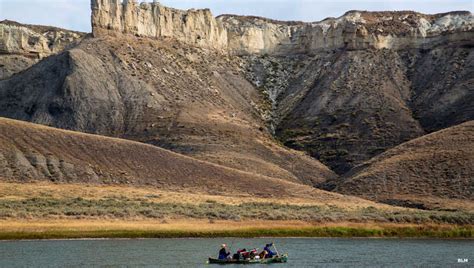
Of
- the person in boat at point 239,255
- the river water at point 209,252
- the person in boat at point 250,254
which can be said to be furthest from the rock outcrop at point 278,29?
the person in boat at point 239,255

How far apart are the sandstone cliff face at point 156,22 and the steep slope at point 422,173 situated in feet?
160

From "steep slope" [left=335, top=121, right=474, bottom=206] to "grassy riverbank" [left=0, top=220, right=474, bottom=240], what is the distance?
2261 cm

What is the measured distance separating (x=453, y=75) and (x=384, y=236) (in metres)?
71.6

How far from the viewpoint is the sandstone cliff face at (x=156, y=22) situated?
511 ft

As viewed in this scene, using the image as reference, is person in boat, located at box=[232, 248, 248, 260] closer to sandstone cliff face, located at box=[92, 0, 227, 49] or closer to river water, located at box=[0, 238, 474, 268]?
river water, located at box=[0, 238, 474, 268]

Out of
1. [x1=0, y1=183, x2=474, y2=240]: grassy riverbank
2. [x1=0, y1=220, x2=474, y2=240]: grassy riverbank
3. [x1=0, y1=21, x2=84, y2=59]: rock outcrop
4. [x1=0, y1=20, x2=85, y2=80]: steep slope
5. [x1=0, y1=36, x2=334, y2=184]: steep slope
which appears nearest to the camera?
[x1=0, y1=220, x2=474, y2=240]: grassy riverbank

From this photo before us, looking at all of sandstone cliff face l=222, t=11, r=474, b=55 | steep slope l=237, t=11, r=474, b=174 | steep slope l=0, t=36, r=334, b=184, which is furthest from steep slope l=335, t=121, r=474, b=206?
sandstone cliff face l=222, t=11, r=474, b=55

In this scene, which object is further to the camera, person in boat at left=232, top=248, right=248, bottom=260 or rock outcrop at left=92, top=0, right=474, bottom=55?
rock outcrop at left=92, top=0, right=474, bottom=55

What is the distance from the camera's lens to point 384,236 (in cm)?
8762

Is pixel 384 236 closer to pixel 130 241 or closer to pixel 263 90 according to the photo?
pixel 130 241

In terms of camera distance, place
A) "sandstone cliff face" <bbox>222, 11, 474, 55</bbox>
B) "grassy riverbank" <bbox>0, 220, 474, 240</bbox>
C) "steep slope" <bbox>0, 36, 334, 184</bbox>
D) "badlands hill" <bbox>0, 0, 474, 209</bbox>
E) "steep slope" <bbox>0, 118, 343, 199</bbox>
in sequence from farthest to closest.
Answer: "sandstone cliff face" <bbox>222, 11, 474, 55</bbox>, "badlands hill" <bbox>0, 0, 474, 209</bbox>, "steep slope" <bbox>0, 36, 334, 184</bbox>, "steep slope" <bbox>0, 118, 343, 199</bbox>, "grassy riverbank" <bbox>0, 220, 474, 240</bbox>

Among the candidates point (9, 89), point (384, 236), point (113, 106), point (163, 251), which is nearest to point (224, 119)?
point (113, 106)

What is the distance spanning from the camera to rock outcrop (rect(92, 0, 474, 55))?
158125 mm

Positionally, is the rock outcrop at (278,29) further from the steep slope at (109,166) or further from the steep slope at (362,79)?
the steep slope at (109,166)
